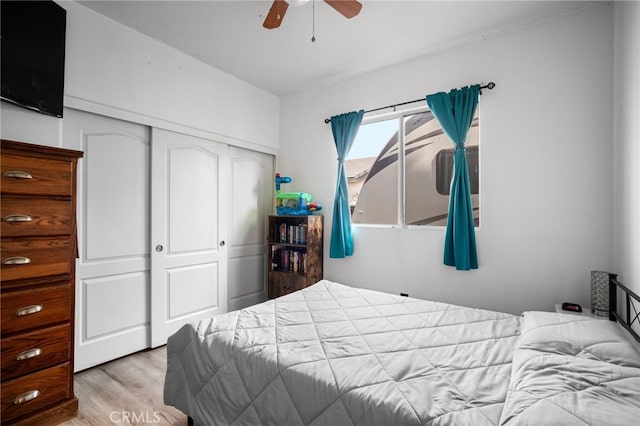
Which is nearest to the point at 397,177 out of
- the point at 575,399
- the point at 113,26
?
the point at 575,399

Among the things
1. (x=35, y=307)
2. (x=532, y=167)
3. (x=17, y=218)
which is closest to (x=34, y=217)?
(x=17, y=218)

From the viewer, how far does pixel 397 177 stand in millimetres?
3229

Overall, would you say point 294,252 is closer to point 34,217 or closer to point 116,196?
point 116,196

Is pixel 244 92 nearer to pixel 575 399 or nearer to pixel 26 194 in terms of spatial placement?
pixel 26 194

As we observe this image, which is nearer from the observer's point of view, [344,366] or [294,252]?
[344,366]

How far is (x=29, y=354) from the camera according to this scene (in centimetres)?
163

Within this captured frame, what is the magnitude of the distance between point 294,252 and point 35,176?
7.80ft

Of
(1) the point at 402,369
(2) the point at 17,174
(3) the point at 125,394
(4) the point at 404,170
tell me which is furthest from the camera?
(4) the point at 404,170

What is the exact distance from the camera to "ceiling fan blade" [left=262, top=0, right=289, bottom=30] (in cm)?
183

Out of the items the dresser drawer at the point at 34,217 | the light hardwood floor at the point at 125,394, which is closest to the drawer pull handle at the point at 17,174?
the dresser drawer at the point at 34,217

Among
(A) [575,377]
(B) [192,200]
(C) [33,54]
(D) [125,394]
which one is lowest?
(D) [125,394]

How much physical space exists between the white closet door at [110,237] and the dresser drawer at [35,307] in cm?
64

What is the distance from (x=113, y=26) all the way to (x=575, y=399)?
3523 mm

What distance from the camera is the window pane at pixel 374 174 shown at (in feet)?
10.7
